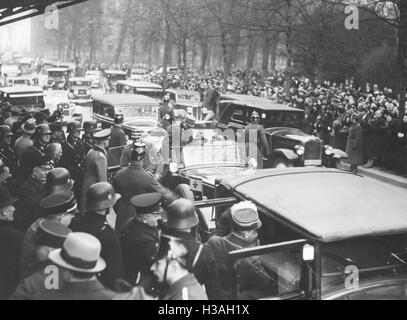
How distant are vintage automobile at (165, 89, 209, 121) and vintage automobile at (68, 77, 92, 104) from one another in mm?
8177

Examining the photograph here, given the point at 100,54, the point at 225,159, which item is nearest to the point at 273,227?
the point at 225,159

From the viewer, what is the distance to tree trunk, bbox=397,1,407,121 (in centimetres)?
1470

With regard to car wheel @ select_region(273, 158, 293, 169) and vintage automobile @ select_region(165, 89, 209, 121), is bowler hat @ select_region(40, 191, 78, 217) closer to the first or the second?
car wheel @ select_region(273, 158, 293, 169)

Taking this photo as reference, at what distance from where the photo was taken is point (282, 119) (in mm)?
13609

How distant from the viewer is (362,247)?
4273 millimetres

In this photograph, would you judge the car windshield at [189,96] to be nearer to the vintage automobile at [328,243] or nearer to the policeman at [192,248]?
the vintage automobile at [328,243]

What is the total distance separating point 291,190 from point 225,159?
4122mm

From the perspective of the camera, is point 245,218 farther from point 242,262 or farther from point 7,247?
point 7,247

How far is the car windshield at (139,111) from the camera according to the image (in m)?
15.1

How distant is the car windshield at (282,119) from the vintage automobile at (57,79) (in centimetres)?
2537

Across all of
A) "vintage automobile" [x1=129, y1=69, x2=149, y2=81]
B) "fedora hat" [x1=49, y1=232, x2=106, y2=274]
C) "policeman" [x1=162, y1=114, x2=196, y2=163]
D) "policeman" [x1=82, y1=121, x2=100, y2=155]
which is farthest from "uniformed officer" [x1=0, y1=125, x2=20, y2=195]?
"vintage automobile" [x1=129, y1=69, x2=149, y2=81]

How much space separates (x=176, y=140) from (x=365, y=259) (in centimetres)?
582
